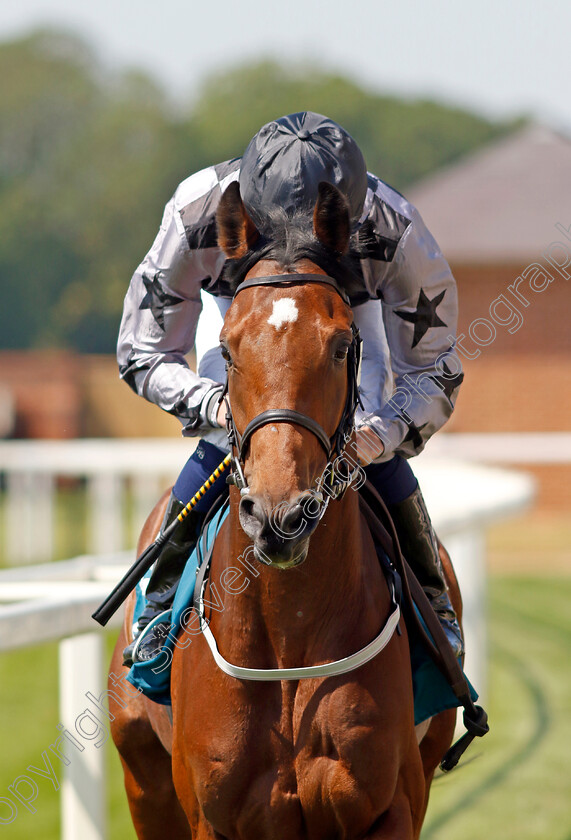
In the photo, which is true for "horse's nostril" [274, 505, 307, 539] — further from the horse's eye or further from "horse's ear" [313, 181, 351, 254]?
"horse's ear" [313, 181, 351, 254]

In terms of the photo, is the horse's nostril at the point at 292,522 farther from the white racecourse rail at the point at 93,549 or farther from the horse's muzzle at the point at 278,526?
the white racecourse rail at the point at 93,549

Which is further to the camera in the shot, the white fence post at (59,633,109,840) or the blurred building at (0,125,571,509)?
the blurred building at (0,125,571,509)

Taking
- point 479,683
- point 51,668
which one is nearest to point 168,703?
point 479,683

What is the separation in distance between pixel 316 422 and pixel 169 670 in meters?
1.02

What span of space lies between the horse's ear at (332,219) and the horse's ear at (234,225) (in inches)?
5.9

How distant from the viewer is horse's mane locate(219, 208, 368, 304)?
8.13 ft

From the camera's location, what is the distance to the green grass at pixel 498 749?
4.83 m

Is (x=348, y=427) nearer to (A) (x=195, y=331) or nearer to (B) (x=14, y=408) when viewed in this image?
(A) (x=195, y=331)

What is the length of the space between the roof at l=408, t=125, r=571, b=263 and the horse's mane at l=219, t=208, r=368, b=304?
1592 cm

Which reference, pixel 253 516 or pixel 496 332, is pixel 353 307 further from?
pixel 496 332

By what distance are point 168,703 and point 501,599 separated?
306 inches

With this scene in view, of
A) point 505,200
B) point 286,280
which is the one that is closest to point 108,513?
point 286,280

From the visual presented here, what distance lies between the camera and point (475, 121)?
60.0 metres

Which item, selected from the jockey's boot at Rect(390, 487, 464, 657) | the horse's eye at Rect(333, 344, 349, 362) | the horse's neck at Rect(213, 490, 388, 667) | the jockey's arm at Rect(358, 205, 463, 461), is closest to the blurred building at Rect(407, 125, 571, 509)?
the jockey's boot at Rect(390, 487, 464, 657)
